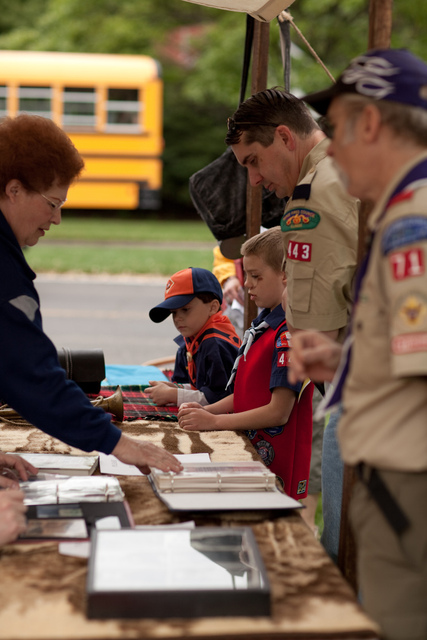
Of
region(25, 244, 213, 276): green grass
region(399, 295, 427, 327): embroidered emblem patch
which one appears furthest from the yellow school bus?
region(399, 295, 427, 327): embroidered emblem patch

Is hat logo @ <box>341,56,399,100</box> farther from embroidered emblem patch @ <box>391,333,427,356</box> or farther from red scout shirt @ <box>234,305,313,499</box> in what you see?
red scout shirt @ <box>234,305,313,499</box>

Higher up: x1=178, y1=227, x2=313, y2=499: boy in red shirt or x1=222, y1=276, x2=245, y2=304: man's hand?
x1=178, y1=227, x2=313, y2=499: boy in red shirt

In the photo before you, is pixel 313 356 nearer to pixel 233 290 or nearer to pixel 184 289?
pixel 184 289

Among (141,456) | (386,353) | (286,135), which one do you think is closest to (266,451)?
(141,456)

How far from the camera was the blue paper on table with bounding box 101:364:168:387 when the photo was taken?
11.7ft

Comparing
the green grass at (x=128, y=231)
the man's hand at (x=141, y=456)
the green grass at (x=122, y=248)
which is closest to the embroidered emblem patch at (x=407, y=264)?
the man's hand at (x=141, y=456)

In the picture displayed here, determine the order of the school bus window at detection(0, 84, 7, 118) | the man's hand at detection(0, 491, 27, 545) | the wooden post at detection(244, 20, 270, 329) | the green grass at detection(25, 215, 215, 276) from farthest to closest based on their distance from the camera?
the school bus window at detection(0, 84, 7, 118)
the green grass at detection(25, 215, 215, 276)
the wooden post at detection(244, 20, 270, 329)
the man's hand at detection(0, 491, 27, 545)

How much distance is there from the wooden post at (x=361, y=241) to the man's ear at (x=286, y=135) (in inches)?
19.5

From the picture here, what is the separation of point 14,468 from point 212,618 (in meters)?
0.89

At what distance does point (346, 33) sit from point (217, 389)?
14878 mm

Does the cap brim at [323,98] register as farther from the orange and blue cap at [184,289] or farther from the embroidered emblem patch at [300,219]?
the orange and blue cap at [184,289]

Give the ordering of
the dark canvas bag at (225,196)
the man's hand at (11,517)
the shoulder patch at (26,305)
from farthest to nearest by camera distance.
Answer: the dark canvas bag at (225,196) < the shoulder patch at (26,305) < the man's hand at (11,517)

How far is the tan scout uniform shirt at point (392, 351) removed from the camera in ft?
3.82

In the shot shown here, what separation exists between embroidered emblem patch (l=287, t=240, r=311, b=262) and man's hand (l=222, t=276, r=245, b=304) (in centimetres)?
197
